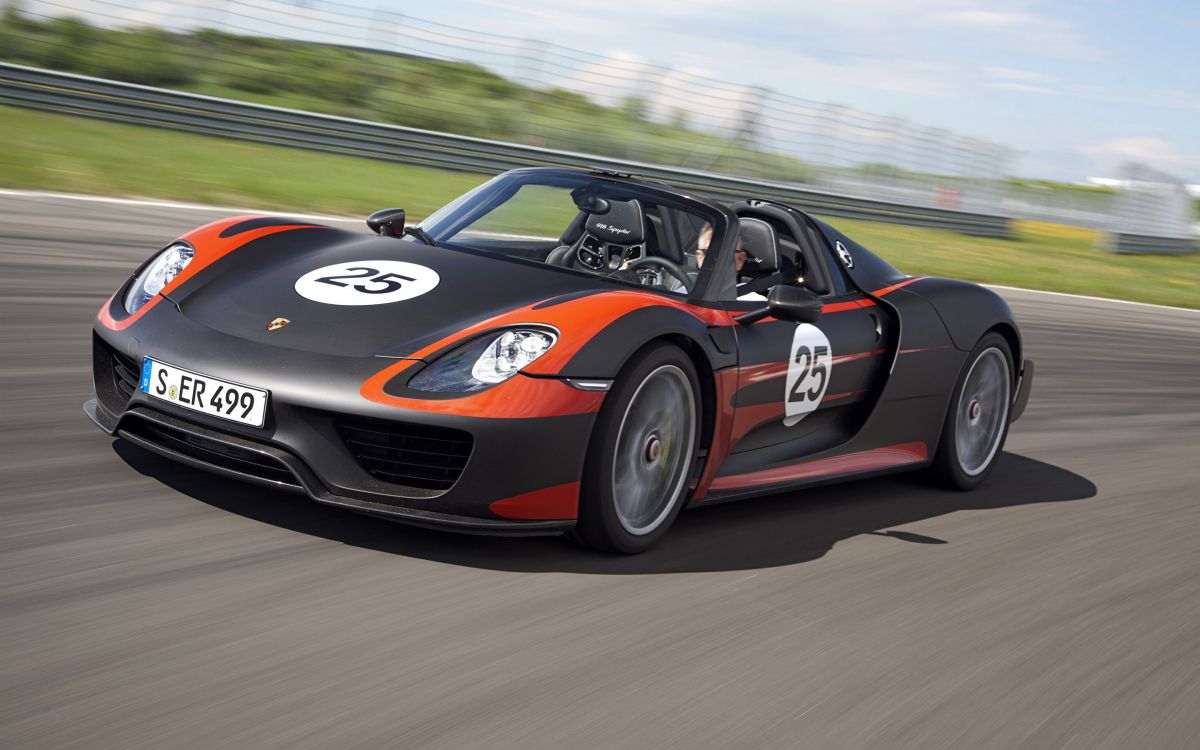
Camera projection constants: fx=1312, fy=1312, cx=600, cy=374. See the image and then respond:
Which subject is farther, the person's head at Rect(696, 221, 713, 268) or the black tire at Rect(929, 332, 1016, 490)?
the black tire at Rect(929, 332, 1016, 490)

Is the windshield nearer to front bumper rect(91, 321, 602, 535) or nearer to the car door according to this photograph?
the car door

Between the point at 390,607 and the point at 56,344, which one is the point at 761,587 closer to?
the point at 390,607

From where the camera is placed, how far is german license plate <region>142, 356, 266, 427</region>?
3.47 metres

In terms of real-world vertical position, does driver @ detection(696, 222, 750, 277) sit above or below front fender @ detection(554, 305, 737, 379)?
above

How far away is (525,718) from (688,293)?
6.66 feet

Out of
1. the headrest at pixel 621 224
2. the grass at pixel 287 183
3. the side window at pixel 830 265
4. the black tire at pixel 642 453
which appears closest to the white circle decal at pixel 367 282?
the black tire at pixel 642 453

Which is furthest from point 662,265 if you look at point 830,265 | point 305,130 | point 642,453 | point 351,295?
point 305,130

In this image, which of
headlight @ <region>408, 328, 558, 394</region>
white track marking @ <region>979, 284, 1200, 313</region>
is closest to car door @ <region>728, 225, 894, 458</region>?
headlight @ <region>408, 328, 558, 394</region>

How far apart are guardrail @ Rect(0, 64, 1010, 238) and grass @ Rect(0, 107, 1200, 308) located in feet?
0.51

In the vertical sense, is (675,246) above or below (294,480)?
above

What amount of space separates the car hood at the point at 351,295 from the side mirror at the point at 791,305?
21.9 inches

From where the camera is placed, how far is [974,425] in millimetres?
5770

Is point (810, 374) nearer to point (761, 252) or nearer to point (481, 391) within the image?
point (761, 252)

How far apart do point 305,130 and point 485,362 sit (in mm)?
13543
